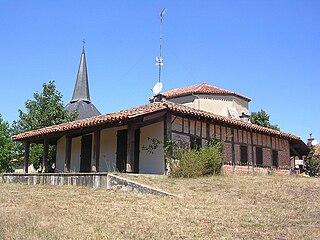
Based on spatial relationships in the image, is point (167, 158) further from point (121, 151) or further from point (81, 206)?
point (81, 206)

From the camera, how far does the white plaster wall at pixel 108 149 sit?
17688 millimetres

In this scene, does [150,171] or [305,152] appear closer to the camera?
[150,171]

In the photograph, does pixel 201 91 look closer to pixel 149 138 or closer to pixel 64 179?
pixel 149 138

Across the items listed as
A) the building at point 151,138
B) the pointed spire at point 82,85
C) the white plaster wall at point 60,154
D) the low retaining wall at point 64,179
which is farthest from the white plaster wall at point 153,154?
the pointed spire at point 82,85

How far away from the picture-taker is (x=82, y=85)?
123ft

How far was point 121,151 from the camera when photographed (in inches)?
679

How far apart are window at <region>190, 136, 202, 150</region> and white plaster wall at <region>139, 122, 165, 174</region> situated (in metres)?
1.66

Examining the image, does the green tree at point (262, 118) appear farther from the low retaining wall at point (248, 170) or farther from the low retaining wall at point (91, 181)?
the low retaining wall at point (91, 181)

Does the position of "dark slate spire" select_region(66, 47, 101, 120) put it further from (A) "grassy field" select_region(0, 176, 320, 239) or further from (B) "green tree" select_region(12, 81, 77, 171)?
(A) "grassy field" select_region(0, 176, 320, 239)

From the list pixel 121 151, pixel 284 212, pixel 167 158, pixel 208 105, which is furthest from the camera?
pixel 208 105

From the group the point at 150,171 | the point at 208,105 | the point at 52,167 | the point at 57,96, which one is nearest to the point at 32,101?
the point at 57,96

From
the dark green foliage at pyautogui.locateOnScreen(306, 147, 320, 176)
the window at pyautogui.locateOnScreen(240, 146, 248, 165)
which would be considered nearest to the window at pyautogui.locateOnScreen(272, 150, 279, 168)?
the window at pyautogui.locateOnScreen(240, 146, 248, 165)

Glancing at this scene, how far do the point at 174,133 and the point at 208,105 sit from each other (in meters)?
11.6

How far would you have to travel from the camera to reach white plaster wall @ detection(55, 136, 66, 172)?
21.1 metres
